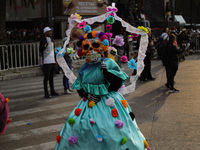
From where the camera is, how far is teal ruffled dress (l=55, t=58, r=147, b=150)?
3.88 m

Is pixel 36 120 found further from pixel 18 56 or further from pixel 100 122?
pixel 18 56

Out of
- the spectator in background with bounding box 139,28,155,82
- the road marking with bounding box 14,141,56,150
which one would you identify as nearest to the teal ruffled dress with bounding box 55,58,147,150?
A: the road marking with bounding box 14,141,56,150

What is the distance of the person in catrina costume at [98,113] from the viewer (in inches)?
153

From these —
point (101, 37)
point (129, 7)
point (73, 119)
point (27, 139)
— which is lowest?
point (27, 139)

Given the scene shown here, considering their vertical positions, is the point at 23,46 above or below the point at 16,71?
above

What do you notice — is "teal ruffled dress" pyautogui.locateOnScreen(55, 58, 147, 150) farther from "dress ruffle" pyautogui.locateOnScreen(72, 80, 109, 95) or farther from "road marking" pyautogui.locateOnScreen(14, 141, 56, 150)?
"road marking" pyautogui.locateOnScreen(14, 141, 56, 150)

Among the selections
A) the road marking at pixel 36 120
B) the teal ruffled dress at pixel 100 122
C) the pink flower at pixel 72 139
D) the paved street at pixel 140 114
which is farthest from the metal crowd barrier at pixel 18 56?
the pink flower at pixel 72 139

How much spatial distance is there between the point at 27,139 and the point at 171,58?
5506 millimetres

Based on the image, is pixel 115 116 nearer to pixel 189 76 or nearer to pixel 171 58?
pixel 171 58

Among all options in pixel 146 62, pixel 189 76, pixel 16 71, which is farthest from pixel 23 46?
pixel 189 76

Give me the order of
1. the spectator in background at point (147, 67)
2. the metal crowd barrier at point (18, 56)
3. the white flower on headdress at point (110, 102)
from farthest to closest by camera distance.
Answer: the metal crowd barrier at point (18, 56)
the spectator in background at point (147, 67)
the white flower on headdress at point (110, 102)

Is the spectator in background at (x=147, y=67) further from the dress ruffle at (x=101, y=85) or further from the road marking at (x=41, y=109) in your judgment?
the dress ruffle at (x=101, y=85)

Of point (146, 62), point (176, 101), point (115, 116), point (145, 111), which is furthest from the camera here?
point (146, 62)

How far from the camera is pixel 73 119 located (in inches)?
160
